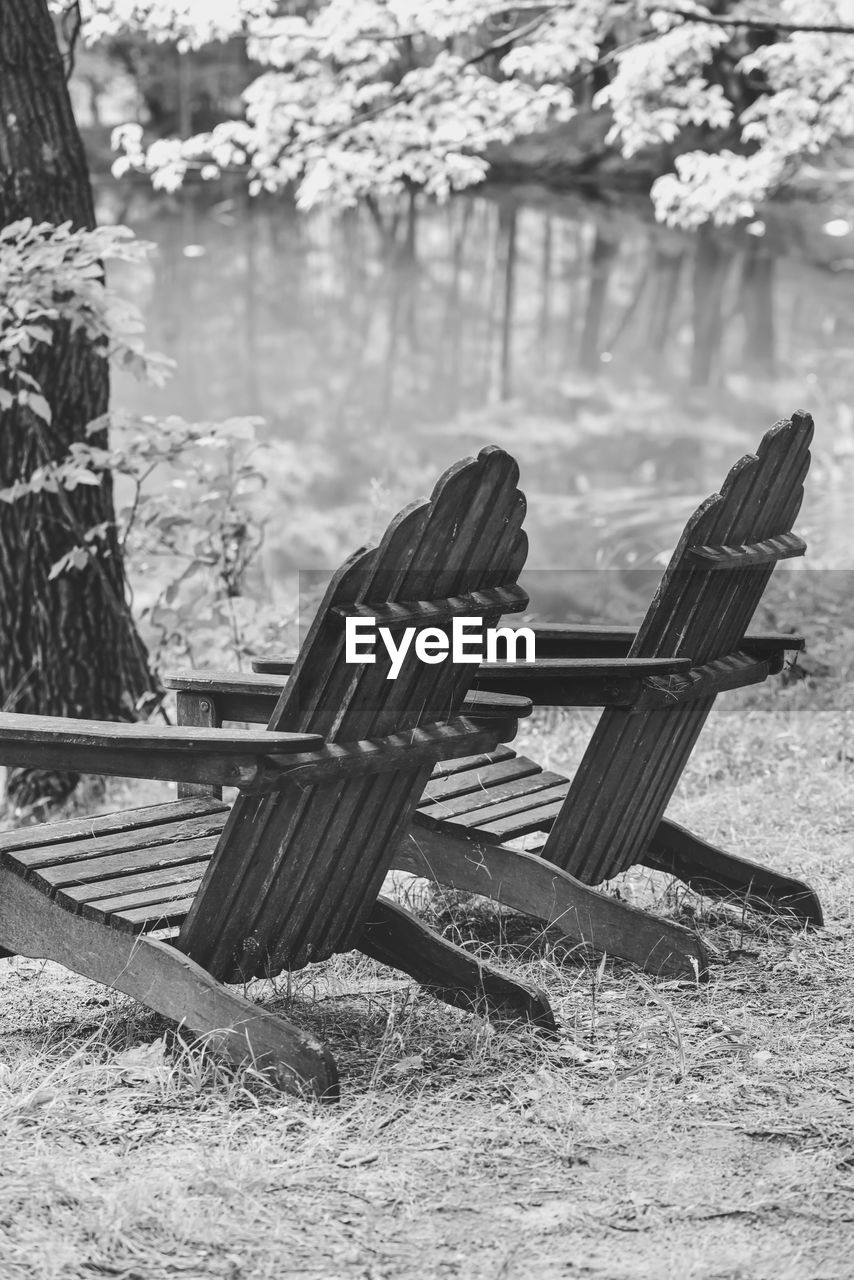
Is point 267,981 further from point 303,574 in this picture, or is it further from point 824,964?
point 303,574

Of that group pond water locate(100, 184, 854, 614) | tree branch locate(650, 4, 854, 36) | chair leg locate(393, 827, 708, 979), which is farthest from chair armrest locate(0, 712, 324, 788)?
tree branch locate(650, 4, 854, 36)

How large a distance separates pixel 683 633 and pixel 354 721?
0.96 metres

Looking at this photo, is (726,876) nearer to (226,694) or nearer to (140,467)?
(226,694)

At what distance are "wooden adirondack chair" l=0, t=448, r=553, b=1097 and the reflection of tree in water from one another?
7248 mm

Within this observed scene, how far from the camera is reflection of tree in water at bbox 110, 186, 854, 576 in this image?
41.1 feet

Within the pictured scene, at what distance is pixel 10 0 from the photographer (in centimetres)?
491

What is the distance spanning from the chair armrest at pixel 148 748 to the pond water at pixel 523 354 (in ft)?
12.3

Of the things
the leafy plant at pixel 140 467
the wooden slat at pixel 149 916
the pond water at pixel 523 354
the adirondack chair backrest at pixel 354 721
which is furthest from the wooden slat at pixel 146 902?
the pond water at pixel 523 354

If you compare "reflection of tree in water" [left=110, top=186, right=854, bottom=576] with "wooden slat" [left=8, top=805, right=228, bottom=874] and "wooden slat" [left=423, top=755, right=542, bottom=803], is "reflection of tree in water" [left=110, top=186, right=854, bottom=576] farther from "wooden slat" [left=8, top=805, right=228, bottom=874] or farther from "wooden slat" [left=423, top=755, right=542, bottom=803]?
"wooden slat" [left=8, top=805, right=228, bottom=874]

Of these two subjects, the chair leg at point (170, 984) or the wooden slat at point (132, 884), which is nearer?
the chair leg at point (170, 984)

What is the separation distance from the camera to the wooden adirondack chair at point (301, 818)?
247cm

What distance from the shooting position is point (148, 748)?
2.50 meters

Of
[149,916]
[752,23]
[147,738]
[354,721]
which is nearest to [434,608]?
[354,721]

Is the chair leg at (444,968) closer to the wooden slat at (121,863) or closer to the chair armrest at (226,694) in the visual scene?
the wooden slat at (121,863)
